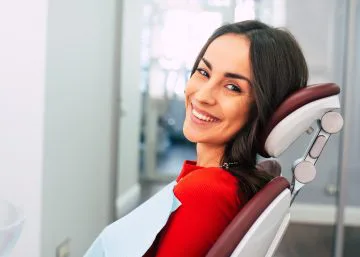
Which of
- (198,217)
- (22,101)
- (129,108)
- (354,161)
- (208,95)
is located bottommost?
(354,161)

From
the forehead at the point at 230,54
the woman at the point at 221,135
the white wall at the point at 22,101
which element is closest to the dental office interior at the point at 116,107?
the white wall at the point at 22,101

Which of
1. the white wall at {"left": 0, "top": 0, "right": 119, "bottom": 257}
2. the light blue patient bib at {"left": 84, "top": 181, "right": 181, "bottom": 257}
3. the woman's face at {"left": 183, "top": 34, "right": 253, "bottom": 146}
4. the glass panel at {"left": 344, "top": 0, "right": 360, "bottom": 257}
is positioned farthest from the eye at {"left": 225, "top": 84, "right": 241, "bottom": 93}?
the glass panel at {"left": 344, "top": 0, "right": 360, "bottom": 257}

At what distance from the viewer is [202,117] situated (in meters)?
0.91

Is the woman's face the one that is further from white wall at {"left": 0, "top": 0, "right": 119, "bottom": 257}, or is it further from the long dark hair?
white wall at {"left": 0, "top": 0, "right": 119, "bottom": 257}

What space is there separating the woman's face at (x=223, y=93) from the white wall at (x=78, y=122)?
1.01 m

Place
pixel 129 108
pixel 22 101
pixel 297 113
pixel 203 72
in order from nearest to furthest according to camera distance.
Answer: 1. pixel 297 113
2. pixel 203 72
3. pixel 22 101
4. pixel 129 108

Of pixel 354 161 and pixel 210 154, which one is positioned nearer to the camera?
pixel 210 154

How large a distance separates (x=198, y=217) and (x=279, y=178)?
0.61 feet

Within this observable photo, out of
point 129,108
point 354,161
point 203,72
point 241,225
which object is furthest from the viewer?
point 129,108

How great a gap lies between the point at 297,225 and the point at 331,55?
4.10 feet

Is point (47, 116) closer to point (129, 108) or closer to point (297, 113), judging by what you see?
point (297, 113)

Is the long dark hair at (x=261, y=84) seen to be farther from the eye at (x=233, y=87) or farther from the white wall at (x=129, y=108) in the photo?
the white wall at (x=129, y=108)

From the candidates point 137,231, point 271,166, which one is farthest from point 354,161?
point 137,231

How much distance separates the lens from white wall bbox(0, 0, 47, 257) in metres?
1.68
